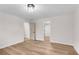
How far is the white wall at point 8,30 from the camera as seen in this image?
2893 millimetres

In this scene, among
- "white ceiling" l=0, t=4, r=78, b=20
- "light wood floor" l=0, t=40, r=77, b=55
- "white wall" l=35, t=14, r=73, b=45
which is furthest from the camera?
"white wall" l=35, t=14, r=73, b=45

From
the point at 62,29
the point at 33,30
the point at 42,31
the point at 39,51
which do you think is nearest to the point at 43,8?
the point at 39,51

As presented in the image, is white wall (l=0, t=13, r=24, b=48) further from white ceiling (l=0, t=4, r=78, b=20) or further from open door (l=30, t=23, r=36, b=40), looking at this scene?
open door (l=30, t=23, r=36, b=40)

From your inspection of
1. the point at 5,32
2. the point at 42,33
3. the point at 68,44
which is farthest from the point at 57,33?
the point at 5,32

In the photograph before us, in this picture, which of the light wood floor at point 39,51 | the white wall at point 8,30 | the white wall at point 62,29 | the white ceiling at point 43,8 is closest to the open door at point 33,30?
the white wall at point 62,29

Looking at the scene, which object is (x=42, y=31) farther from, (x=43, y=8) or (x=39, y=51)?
(x=43, y=8)

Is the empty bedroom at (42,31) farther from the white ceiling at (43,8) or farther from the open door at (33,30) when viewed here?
the open door at (33,30)

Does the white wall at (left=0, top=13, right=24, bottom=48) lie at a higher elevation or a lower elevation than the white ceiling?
lower

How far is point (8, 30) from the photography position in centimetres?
318

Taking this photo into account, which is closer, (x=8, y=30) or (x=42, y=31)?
(x=8, y=30)

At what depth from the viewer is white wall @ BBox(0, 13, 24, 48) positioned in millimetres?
2893

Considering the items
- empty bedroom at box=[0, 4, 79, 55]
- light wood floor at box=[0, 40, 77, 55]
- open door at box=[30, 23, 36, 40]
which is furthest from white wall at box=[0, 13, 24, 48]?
open door at box=[30, 23, 36, 40]

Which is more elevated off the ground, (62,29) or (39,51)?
(62,29)
